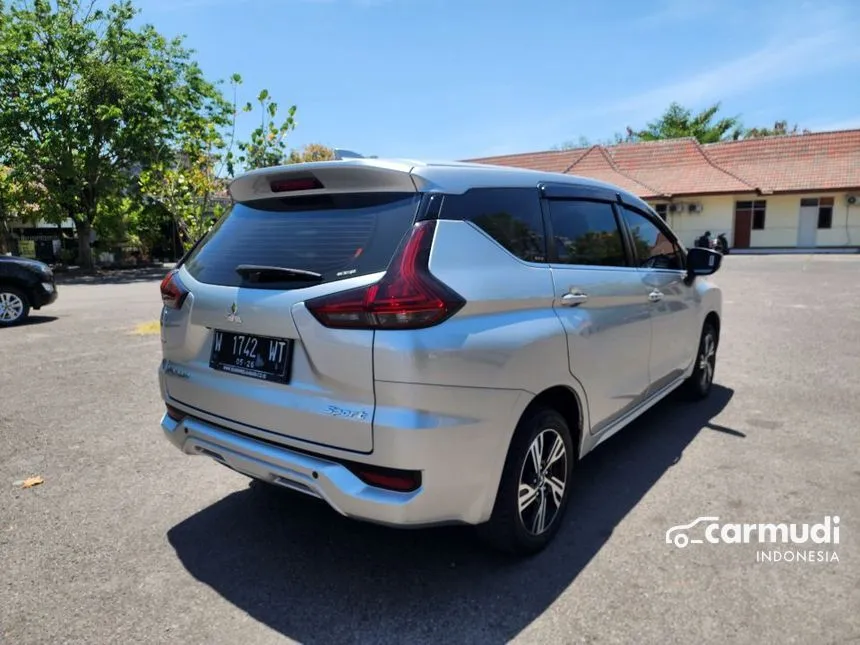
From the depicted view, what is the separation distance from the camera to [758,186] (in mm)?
31750

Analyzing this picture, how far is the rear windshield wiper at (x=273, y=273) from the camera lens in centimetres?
251

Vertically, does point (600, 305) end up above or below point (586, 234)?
below

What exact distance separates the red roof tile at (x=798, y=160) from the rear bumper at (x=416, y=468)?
34601 mm

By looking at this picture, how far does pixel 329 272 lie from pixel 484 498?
3.84 feet

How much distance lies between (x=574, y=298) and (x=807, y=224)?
3505cm

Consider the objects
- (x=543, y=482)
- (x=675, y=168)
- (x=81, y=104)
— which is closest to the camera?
(x=543, y=482)

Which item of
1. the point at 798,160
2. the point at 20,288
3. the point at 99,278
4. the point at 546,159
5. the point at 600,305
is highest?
the point at 546,159

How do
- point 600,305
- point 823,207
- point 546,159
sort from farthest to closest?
1. point 546,159
2. point 823,207
3. point 600,305

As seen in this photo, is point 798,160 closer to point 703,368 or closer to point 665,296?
point 703,368

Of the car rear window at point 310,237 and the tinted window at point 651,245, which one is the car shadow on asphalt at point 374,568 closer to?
the car rear window at point 310,237

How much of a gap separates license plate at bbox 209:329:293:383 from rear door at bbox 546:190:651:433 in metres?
1.35

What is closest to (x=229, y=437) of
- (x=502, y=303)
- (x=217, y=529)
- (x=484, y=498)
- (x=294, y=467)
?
(x=294, y=467)

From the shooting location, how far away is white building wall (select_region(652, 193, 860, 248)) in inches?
1207

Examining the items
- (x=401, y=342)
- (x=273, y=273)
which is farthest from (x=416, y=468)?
(x=273, y=273)
